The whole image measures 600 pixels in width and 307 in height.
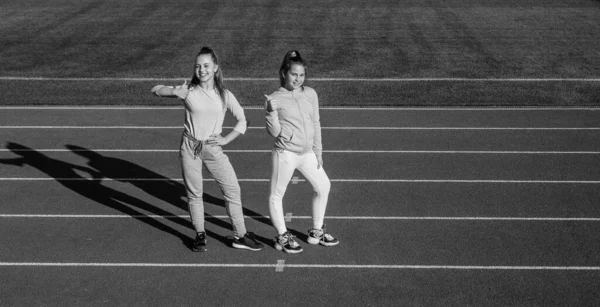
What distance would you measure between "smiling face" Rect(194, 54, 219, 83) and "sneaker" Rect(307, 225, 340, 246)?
6.58 ft

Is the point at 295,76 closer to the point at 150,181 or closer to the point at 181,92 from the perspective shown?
the point at 181,92

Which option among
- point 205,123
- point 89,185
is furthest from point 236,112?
point 89,185

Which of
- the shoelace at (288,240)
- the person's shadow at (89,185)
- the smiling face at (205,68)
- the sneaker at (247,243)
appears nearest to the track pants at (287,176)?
the shoelace at (288,240)

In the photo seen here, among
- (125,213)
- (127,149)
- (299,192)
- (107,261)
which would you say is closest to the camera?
(107,261)

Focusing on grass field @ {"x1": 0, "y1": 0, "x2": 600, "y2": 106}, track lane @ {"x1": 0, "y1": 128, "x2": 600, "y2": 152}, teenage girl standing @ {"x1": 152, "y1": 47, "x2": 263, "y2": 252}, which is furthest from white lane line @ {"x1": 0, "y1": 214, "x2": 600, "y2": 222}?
grass field @ {"x1": 0, "y1": 0, "x2": 600, "y2": 106}

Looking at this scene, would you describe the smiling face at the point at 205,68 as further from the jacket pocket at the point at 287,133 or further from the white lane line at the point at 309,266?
the white lane line at the point at 309,266

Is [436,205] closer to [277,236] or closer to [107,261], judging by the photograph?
[277,236]

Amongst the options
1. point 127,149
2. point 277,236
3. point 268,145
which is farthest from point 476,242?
point 127,149

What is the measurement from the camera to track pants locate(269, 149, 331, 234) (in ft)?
24.1

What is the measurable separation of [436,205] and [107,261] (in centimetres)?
398

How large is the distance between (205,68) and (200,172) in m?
1.08

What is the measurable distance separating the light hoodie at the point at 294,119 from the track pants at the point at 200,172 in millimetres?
590

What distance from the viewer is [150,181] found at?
10211 millimetres

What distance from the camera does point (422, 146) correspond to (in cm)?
1184
